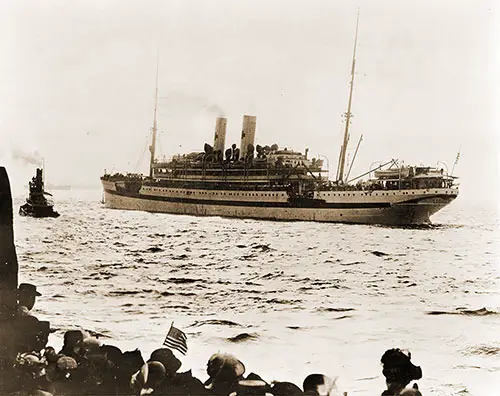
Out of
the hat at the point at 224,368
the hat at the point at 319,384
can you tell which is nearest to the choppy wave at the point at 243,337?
the hat at the point at 224,368

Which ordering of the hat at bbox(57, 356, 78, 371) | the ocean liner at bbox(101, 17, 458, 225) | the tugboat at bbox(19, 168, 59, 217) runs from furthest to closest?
the ocean liner at bbox(101, 17, 458, 225) → the tugboat at bbox(19, 168, 59, 217) → the hat at bbox(57, 356, 78, 371)

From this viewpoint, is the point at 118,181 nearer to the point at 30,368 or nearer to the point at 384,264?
the point at 30,368

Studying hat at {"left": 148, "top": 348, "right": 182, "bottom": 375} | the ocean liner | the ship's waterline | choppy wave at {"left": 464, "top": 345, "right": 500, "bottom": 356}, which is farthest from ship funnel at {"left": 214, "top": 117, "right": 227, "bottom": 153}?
choppy wave at {"left": 464, "top": 345, "right": 500, "bottom": 356}

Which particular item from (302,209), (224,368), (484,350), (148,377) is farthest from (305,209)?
(148,377)

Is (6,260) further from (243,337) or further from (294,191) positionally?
(294,191)

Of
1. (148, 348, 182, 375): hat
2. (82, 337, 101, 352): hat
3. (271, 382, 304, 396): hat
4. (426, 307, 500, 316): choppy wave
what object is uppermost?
(426, 307, 500, 316): choppy wave

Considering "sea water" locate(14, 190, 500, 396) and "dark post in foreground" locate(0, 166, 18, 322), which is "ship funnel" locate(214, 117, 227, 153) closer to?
"sea water" locate(14, 190, 500, 396)

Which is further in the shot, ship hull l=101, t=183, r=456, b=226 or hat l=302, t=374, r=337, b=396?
ship hull l=101, t=183, r=456, b=226
